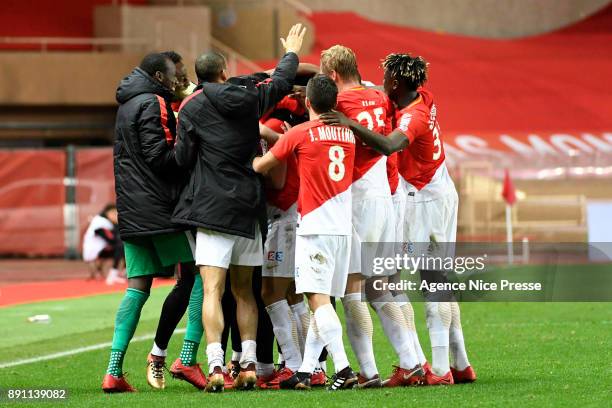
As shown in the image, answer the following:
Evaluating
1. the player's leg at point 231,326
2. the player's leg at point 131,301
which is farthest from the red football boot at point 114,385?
the player's leg at point 231,326

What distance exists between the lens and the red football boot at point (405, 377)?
934 centimetres

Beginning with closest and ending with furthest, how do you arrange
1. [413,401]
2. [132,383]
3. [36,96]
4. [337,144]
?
[413,401] < [337,144] < [132,383] < [36,96]

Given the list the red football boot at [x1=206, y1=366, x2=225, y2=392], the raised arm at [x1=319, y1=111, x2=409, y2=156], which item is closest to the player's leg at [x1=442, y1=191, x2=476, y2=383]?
the raised arm at [x1=319, y1=111, x2=409, y2=156]

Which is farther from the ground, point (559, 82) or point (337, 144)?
point (559, 82)

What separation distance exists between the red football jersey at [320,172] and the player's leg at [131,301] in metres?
1.25

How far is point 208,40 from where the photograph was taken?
36781mm

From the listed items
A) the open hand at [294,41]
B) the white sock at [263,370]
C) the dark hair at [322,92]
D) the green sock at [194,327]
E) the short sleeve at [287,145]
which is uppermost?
the open hand at [294,41]

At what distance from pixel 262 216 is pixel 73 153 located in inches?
894

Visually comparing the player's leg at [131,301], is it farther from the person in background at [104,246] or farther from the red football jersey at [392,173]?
the person in background at [104,246]

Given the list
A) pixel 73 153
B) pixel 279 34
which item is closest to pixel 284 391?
pixel 73 153

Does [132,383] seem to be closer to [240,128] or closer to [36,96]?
[240,128]

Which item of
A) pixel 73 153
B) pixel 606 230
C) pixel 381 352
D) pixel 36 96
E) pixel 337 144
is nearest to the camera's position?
pixel 337 144

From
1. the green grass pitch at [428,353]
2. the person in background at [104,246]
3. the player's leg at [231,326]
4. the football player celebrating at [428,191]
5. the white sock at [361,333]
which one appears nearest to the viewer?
the green grass pitch at [428,353]

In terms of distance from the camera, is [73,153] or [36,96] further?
[36,96]
